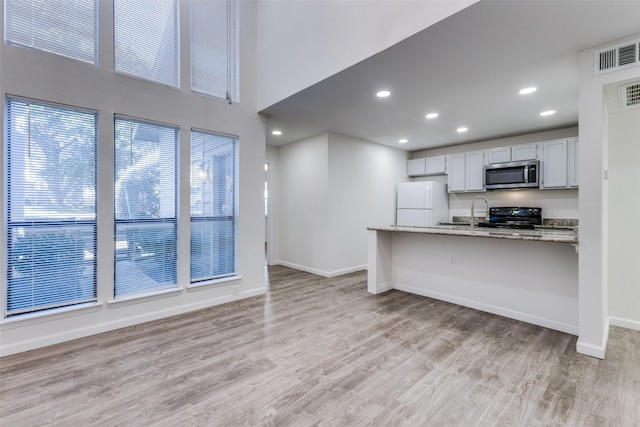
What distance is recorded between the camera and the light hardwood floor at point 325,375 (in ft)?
5.75

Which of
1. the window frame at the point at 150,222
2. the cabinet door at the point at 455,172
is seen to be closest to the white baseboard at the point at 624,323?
the cabinet door at the point at 455,172

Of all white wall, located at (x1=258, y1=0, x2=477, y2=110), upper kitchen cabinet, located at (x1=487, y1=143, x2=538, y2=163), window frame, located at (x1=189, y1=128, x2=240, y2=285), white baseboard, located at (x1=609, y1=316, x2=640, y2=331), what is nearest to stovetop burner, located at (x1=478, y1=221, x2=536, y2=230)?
upper kitchen cabinet, located at (x1=487, y1=143, x2=538, y2=163)

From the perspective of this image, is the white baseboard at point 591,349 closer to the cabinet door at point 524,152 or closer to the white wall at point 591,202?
the white wall at point 591,202

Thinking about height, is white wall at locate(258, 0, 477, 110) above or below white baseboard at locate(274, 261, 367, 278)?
above

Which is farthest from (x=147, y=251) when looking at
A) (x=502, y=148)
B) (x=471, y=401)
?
(x=502, y=148)

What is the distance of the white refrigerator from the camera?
5.73 m

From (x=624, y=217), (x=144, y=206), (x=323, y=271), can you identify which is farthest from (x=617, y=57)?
(x=144, y=206)

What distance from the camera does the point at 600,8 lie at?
6.36 ft

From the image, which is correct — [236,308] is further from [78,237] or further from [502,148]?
[502,148]

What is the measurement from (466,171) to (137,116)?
5535mm

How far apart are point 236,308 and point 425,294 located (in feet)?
8.56

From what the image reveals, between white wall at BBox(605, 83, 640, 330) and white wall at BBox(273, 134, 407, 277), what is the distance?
3486 mm

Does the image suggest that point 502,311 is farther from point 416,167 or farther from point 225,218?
point 416,167

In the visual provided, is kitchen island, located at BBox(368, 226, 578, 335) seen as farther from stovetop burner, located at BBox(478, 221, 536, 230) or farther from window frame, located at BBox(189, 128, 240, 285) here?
window frame, located at BBox(189, 128, 240, 285)
